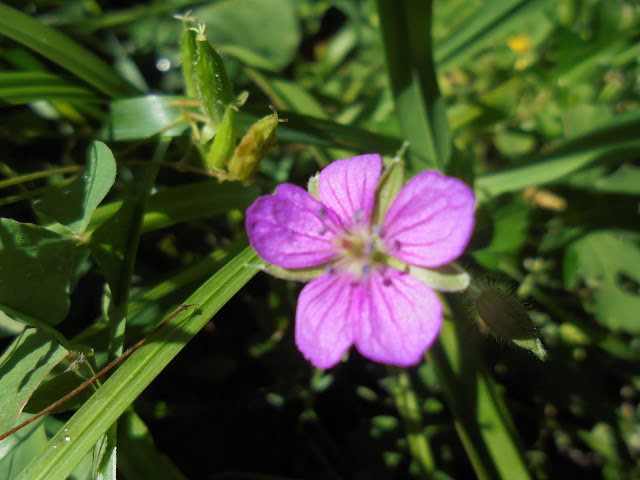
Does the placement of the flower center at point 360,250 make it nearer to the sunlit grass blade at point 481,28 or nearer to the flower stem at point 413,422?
the flower stem at point 413,422

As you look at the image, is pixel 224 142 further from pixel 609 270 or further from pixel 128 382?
pixel 609 270

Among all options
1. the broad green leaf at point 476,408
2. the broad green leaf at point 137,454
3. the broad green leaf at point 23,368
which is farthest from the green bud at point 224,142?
the broad green leaf at point 476,408

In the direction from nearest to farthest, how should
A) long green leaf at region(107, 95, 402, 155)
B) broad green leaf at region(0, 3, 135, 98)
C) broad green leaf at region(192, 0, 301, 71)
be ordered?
broad green leaf at region(0, 3, 135, 98) < long green leaf at region(107, 95, 402, 155) < broad green leaf at region(192, 0, 301, 71)

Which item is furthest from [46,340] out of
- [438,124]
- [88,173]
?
[438,124]

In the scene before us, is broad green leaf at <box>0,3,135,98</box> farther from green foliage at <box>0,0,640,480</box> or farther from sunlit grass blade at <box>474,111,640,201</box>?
sunlit grass blade at <box>474,111,640,201</box>

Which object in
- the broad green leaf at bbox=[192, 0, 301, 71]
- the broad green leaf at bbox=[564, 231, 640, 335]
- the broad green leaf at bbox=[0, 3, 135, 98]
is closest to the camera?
the broad green leaf at bbox=[0, 3, 135, 98]

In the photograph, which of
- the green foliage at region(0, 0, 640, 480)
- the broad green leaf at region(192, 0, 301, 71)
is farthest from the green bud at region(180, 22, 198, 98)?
the broad green leaf at region(192, 0, 301, 71)

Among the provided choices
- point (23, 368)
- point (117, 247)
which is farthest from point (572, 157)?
point (23, 368)
